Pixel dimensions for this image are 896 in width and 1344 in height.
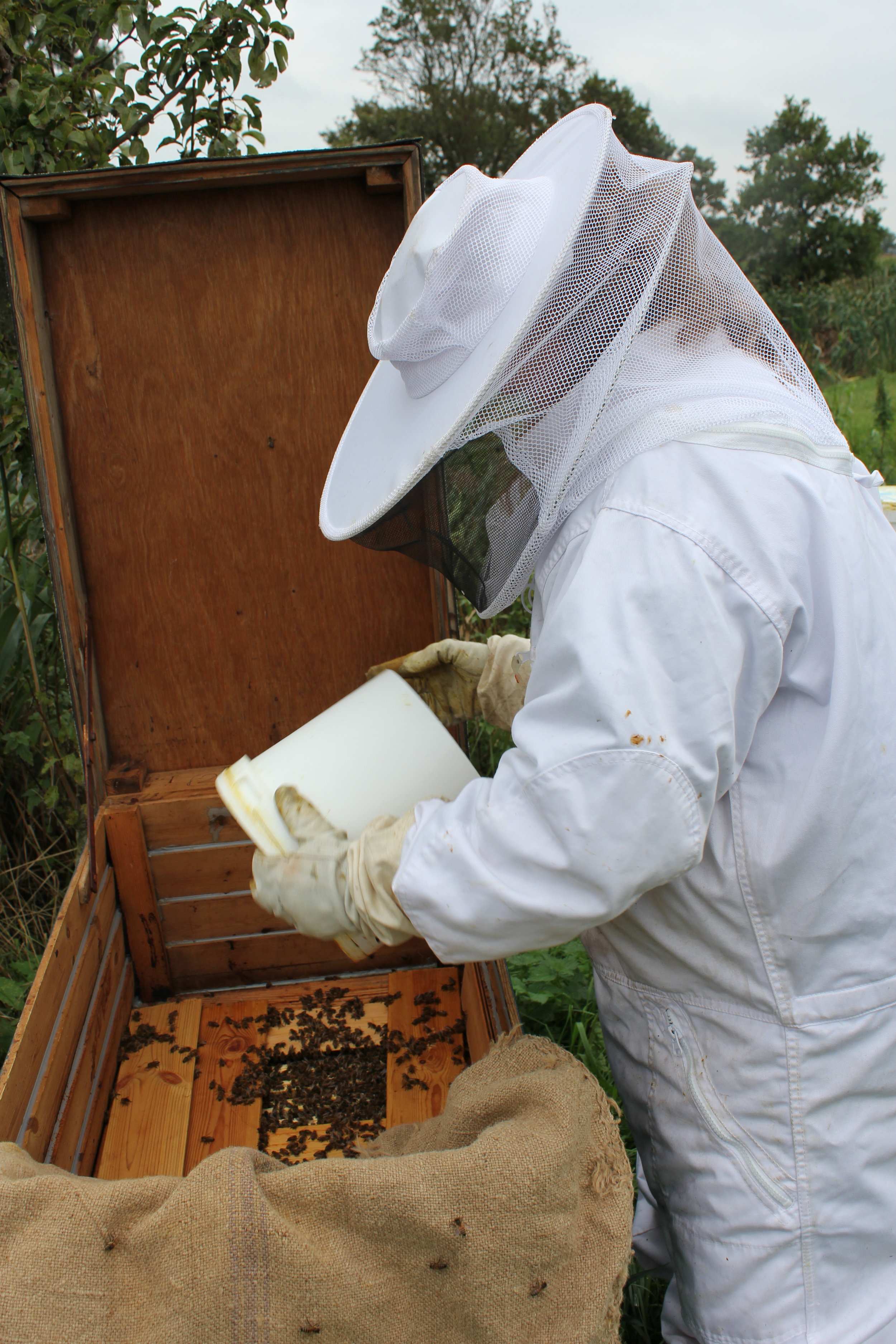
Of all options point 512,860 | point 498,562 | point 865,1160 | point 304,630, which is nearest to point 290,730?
point 304,630

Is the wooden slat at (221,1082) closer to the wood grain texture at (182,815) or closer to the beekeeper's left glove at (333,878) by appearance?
the wood grain texture at (182,815)

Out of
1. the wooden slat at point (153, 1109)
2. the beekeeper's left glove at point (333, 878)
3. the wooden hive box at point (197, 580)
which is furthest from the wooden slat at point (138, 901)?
the beekeeper's left glove at point (333, 878)

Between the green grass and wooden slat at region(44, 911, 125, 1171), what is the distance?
3.99 metres

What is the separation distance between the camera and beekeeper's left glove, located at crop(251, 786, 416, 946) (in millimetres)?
1317

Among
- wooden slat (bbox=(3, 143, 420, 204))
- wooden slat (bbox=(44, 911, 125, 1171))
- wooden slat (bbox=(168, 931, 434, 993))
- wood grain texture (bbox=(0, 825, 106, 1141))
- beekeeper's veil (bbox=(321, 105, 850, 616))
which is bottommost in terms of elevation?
wooden slat (bbox=(168, 931, 434, 993))

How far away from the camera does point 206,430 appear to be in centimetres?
225

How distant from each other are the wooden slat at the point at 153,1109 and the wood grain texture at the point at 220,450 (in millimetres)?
686

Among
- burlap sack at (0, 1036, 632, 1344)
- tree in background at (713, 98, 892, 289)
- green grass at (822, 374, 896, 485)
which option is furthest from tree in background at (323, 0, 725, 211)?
burlap sack at (0, 1036, 632, 1344)

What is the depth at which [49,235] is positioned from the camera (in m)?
2.11

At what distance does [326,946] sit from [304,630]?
0.87 m

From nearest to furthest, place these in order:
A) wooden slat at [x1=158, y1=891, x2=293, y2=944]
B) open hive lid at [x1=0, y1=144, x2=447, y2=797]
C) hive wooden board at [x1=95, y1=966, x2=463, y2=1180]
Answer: hive wooden board at [x1=95, y1=966, x2=463, y2=1180] < open hive lid at [x1=0, y1=144, x2=447, y2=797] < wooden slat at [x1=158, y1=891, x2=293, y2=944]

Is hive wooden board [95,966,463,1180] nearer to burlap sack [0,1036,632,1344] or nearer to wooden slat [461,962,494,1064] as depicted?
wooden slat [461,962,494,1064]

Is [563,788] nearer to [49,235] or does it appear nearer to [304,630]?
[304,630]

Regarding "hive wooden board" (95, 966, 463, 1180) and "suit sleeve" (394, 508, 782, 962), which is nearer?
"suit sleeve" (394, 508, 782, 962)
